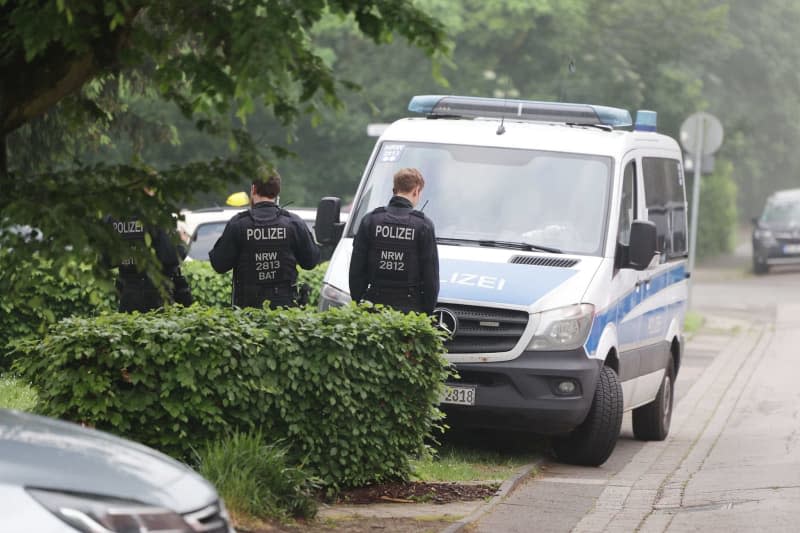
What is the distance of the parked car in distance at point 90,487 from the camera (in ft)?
13.3

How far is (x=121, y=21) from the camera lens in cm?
512

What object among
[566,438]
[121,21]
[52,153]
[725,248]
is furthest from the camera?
[725,248]

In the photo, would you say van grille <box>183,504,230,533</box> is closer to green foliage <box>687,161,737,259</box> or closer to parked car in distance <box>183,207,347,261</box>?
parked car in distance <box>183,207,347,261</box>

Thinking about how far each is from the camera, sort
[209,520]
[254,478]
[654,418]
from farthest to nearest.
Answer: [654,418], [254,478], [209,520]

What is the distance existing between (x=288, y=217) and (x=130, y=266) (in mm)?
1109

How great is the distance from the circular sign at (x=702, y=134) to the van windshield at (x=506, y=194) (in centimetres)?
1259

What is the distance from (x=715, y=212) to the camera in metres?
44.1

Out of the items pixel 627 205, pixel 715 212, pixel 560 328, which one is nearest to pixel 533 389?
pixel 560 328

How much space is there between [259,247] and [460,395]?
1.59 metres

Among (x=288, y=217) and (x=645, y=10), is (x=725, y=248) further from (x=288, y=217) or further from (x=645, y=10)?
(x=288, y=217)

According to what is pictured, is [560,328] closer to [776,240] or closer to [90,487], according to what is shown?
[90,487]

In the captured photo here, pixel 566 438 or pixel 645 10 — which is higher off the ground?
pixel 645 10

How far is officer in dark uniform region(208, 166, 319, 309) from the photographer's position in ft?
31.7

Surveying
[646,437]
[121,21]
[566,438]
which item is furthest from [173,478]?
[646,437]
